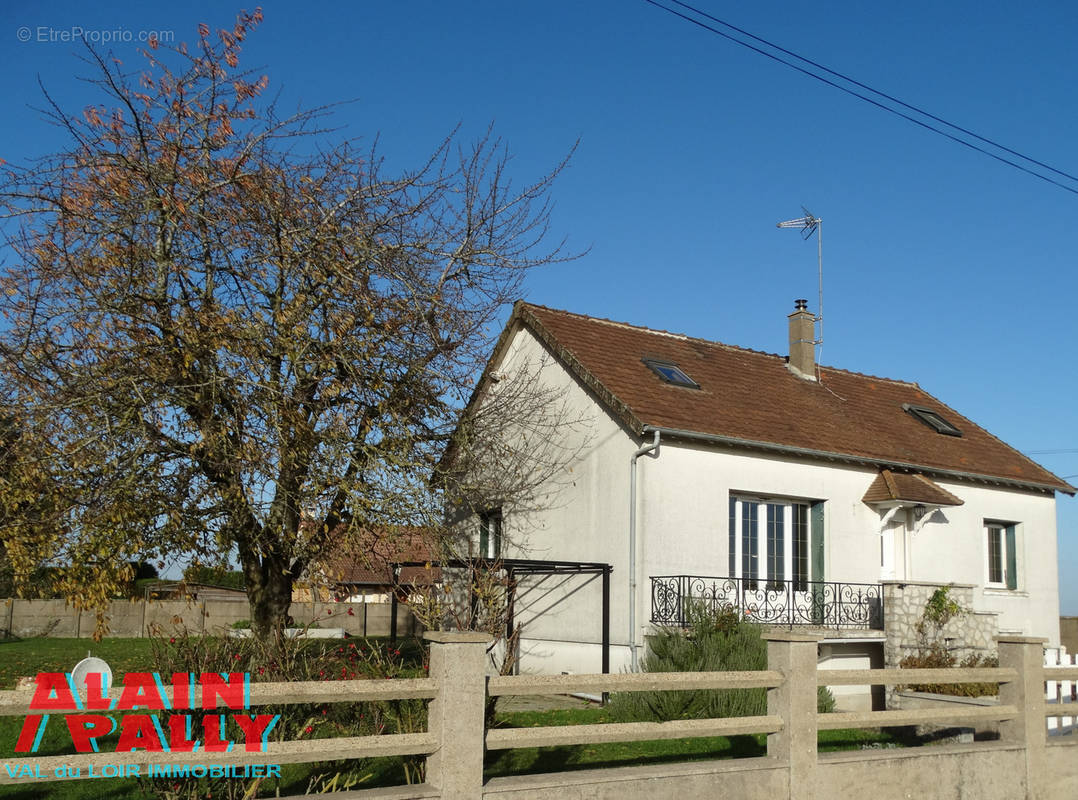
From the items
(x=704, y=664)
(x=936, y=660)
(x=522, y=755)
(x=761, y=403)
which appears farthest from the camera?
(x=761, y=403)

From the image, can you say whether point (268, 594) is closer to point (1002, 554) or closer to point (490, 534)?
point (490, 534)

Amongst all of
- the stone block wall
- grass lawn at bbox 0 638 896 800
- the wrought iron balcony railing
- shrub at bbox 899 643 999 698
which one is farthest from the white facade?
grass lawn at bbox 0 638 896 800

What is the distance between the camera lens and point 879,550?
17.2 m

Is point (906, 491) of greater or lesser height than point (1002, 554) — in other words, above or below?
above

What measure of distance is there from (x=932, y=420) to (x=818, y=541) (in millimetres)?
6118

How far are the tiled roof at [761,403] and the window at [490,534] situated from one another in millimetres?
3713

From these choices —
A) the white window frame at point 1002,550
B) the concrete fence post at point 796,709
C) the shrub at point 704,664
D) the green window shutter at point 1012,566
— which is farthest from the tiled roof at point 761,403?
the concrete fence post at point 796,709

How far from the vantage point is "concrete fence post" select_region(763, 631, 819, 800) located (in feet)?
23.3

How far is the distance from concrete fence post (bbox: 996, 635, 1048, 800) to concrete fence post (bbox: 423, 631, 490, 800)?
538 centimetres

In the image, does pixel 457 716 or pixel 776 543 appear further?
pixel 776 543

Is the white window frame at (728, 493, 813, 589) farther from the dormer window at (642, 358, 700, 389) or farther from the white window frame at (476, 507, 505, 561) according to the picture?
the white window frame at (476, 507, 505, 561)

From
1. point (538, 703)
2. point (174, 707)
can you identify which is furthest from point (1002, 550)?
point (174, 707)

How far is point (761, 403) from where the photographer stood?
17.8 metres

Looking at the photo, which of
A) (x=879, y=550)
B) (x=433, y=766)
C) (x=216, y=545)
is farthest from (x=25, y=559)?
(x=879, y=550)
